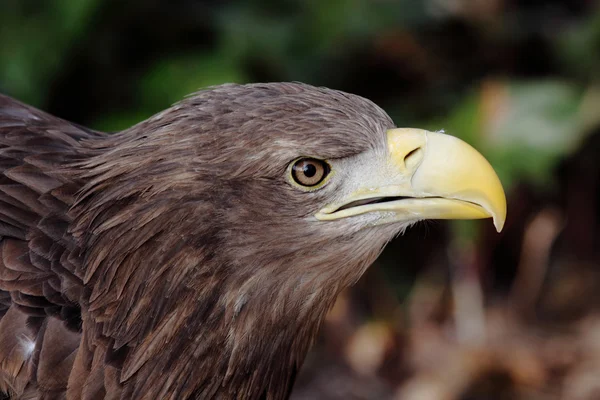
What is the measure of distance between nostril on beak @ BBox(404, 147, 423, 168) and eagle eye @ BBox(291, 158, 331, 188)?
0.25m

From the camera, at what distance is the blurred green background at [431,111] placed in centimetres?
553

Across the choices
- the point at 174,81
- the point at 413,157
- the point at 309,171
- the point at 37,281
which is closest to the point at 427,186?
the point at 413,157

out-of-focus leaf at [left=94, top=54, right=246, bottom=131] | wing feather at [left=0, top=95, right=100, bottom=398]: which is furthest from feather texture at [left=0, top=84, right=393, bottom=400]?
out-of-focus leaf at [left=94, top=54, right=246, bottom=131]

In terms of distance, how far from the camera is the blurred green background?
5531mm

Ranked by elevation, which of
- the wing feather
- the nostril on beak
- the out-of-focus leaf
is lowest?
the wing feather

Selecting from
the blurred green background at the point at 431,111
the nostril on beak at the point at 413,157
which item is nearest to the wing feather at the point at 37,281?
the nostril on beak at the point at 413,157

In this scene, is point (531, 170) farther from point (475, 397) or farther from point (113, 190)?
point (113, 190)

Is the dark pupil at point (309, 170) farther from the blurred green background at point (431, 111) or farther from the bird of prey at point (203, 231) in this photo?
the blurred green background at point (431, 111)

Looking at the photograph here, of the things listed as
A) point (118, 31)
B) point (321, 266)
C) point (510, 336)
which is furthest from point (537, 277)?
point (321, 266)

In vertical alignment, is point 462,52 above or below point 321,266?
above

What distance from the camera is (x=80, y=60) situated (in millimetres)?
5801

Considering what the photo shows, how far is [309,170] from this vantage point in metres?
2.62

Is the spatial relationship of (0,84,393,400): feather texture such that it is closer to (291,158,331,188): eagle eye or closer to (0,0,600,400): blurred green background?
(291,158,331,188): eagle eye

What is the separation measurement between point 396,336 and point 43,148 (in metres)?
3.47
